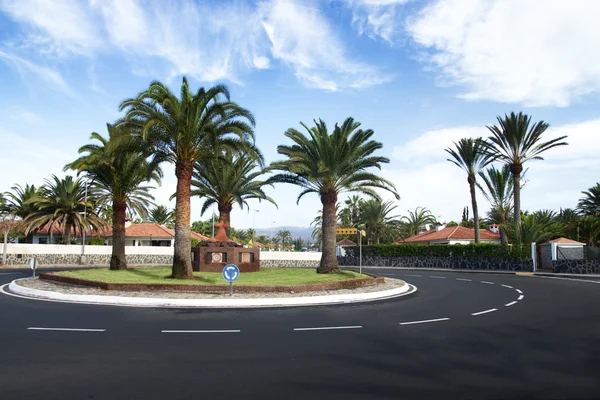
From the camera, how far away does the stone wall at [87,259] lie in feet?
134

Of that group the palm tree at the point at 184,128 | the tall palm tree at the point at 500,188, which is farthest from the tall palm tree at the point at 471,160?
the palm tree at the point at 184,128

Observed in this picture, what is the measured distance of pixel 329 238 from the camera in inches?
1048

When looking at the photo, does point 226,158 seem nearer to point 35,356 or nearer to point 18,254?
point 35,356

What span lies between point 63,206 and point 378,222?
4074cm

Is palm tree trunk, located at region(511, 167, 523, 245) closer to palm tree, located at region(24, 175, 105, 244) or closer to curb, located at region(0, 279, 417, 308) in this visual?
curb, located at region(0, 279, 417, 308)

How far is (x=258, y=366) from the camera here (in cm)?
680

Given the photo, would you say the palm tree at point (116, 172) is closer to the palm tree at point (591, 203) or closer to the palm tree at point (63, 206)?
the palm tree at point (63, 206)

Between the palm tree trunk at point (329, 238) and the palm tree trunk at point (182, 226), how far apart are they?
27.6ft

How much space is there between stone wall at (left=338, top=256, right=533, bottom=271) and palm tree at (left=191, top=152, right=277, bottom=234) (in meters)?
17.2

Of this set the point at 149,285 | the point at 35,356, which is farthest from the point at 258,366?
Result: the point at 149,285

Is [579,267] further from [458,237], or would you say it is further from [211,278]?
[211,278]

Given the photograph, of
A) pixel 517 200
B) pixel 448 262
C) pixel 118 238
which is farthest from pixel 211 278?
pixel 517 200

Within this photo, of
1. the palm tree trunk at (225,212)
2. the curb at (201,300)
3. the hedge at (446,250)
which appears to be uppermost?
the palm tree trunk at (225,212)

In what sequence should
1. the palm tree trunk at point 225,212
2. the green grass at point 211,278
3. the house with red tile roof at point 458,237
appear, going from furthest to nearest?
the house with red tile roof at point 458,237 → the palm tree trunk at point 225,212 → the green grass at point 211,278
